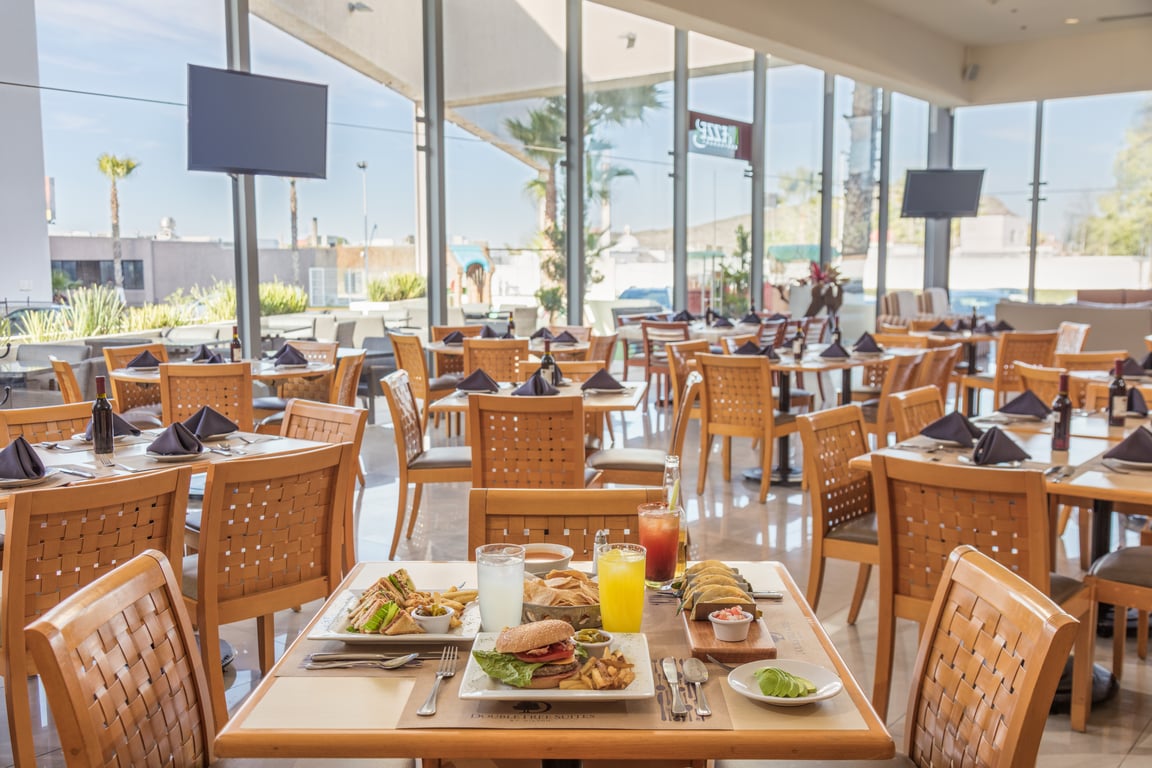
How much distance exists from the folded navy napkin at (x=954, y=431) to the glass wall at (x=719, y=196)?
8.48 meters

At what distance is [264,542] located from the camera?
111 inches

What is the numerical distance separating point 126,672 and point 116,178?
607cm

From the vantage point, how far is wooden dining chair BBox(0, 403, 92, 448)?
371 centimetres

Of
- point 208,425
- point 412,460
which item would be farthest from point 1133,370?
point 208,425

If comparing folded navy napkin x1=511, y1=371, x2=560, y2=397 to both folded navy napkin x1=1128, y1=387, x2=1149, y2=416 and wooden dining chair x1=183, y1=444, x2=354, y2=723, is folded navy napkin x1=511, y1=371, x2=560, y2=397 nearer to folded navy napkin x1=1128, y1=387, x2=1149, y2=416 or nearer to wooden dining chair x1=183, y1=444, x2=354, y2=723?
wooden dining chair x1=183, y1=444, x2=354, y2=723

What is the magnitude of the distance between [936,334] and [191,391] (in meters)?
6.65

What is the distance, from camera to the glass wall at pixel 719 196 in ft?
38.4

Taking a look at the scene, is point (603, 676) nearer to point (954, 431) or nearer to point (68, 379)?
point (954, 431)

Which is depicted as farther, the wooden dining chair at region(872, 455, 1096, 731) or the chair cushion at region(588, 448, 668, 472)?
the chair cushion at region(588, 448, 668, 472)

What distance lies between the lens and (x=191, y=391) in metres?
5.18

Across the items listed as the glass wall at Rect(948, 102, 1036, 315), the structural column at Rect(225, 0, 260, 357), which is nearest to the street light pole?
the structural column at Rect(225, 0, 260, 357)

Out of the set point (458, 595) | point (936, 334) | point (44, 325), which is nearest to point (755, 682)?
point (458, 595)

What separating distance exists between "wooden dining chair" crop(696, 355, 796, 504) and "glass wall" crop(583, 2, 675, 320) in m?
4.76

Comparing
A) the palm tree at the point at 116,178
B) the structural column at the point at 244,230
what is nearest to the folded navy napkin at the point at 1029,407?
the structural column at the point at 244,230
